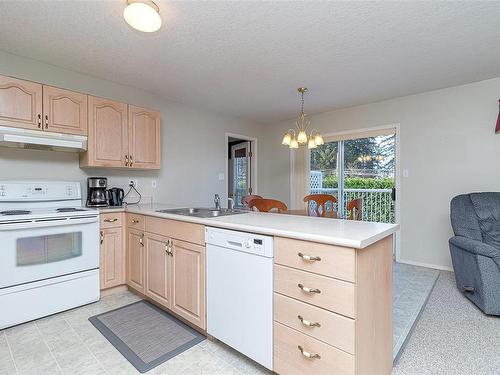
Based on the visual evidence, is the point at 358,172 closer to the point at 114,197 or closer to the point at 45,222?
the point at 114,197

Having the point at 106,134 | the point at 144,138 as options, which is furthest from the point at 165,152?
the point at 106,134

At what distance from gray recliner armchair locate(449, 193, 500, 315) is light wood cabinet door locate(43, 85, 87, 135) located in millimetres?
3917

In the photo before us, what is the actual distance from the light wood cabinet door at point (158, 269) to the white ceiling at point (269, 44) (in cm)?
173

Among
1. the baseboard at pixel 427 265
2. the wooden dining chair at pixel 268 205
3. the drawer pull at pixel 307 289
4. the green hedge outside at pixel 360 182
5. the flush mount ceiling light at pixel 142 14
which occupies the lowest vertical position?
the baseboard at pixel 427 265

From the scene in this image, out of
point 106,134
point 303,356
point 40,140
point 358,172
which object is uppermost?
point 106,134

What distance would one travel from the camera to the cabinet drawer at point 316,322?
1172 millimetres

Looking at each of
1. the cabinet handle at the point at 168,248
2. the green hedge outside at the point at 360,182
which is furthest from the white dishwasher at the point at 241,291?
the green hedge outside at the point at 360,182

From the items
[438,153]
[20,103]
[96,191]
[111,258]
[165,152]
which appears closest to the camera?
[20,103]

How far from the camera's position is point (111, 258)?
8.64 feet

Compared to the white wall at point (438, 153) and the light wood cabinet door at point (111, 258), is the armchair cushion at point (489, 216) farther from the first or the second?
the light wood cabinet door at point (111, 258)

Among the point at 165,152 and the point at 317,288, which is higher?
the point at 165,152

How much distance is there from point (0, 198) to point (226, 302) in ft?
7.45

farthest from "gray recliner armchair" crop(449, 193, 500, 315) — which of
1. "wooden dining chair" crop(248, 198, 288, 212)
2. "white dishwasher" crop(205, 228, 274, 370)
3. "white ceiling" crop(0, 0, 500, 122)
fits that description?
"white dishwasher" crop(205, 228, 274, 370)

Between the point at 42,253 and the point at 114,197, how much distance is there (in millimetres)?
949
